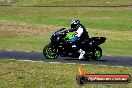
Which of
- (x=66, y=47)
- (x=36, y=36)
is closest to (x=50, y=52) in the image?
(x=66, y=47)

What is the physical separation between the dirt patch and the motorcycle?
16.2 meters

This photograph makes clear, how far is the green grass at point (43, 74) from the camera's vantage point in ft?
45.3

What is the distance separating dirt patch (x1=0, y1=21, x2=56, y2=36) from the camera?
3734 centimetres

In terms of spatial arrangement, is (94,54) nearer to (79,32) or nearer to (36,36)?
(79,32)

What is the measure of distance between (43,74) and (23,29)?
2331 cm

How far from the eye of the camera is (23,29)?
3869cm

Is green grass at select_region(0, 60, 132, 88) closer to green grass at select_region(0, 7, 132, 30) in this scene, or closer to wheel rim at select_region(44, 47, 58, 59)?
wheel rim at select_region(44, 47, 58, 59)

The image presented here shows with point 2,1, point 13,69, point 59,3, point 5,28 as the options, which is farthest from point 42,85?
point 2,1

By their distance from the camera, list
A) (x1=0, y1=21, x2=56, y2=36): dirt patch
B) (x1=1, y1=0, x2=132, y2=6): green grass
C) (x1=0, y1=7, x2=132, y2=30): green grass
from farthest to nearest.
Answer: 1. (x1=1, y1=0, x2=132, y2=6): green grass
2. (x1=0, y1=7, x2=132, y2=30): green grass
3. (x1=0, y1=21, x2=56, y2=36): dirt patch

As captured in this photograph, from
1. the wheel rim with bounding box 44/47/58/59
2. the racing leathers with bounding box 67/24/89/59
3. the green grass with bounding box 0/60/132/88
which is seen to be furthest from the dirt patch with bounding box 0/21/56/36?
the green grass with bounding box 0/60/132/88

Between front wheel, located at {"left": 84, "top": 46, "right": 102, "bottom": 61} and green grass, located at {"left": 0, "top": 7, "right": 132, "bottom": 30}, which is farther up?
front wheel, located at {"left": 84, "top": 46, "right": 102, "bottom": 61}

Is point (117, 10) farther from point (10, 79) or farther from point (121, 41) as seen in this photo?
point (10, 79)

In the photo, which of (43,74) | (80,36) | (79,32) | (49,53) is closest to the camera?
(43,74)

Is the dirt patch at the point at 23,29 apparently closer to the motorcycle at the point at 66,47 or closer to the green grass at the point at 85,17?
the green grass at the point at 85,17
